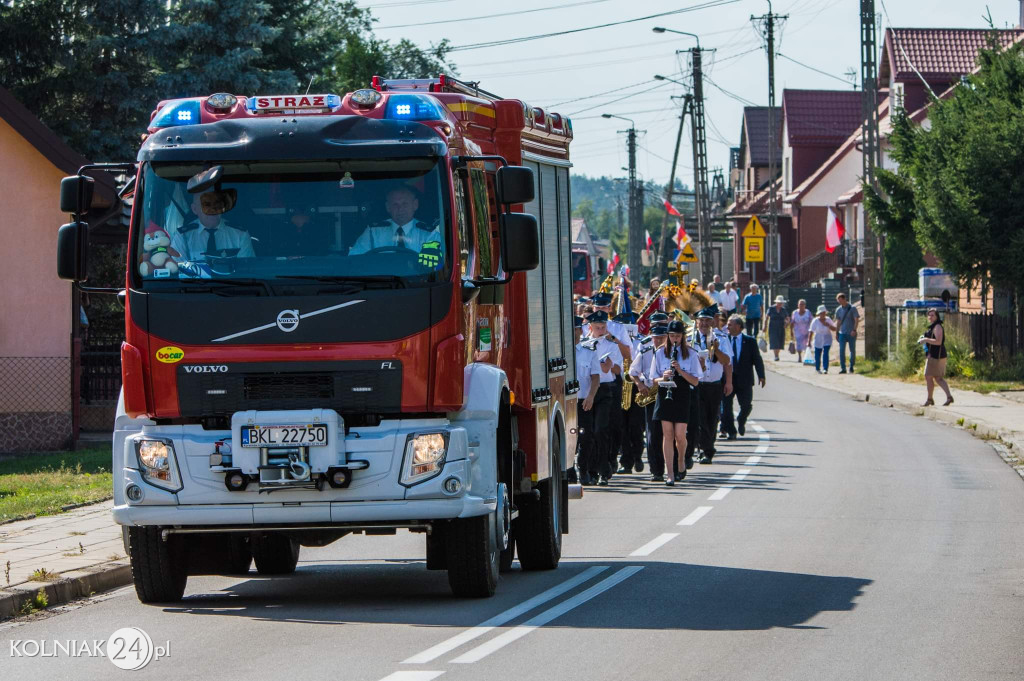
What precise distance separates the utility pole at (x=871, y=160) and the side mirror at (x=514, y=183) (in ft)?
88.4

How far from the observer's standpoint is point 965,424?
26.5m

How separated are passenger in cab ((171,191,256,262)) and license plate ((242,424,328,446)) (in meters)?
0.98

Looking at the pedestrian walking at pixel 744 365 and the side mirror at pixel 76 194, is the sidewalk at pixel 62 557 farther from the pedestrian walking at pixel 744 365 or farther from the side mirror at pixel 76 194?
the pedestrian walking at pixel 744 365

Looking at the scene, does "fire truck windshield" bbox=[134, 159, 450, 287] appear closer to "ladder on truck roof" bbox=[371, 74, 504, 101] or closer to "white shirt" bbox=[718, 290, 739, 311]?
"ladder on truck roof" bbox=[371, 74, 504, 101]

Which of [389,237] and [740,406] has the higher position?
[389,237]

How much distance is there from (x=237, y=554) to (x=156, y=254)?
270 centimetres

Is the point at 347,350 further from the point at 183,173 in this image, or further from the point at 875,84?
the point at 875,84

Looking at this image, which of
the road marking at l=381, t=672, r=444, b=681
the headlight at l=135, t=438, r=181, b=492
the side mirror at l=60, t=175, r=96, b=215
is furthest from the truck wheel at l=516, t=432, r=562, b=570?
the road marking at l=381, t=672, r=444, b=681

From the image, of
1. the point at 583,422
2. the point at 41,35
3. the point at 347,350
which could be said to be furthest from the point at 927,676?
the point at 41,35

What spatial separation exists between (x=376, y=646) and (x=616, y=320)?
39.4 ft

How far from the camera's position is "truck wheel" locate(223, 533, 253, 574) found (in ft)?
35.2

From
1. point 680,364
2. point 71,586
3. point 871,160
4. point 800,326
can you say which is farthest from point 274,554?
point 800,326

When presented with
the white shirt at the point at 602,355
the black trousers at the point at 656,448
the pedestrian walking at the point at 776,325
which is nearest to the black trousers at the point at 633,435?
the black trousers at the point at 656,448

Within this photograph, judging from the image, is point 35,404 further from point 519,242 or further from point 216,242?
point 519,242
